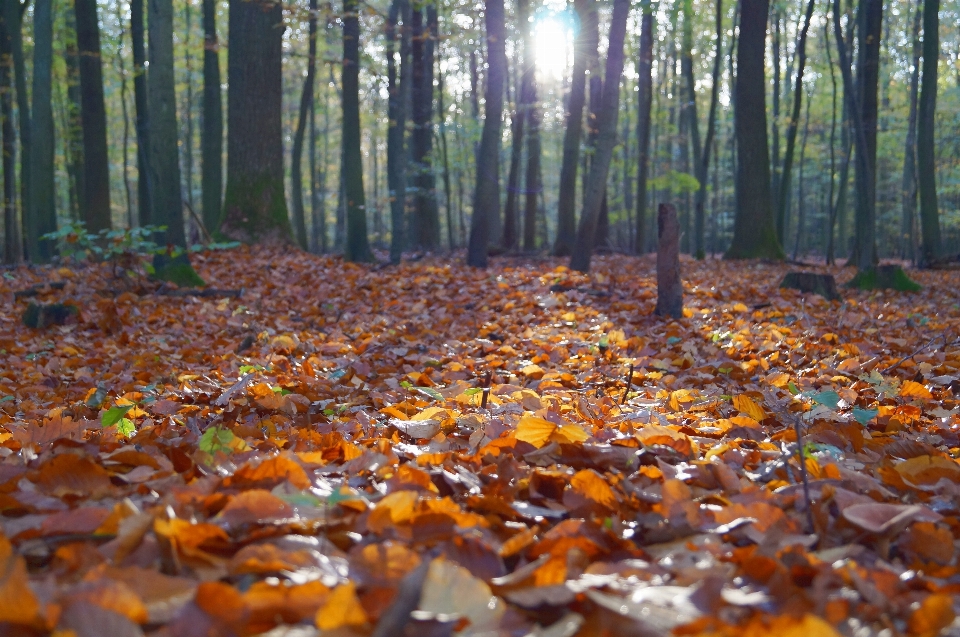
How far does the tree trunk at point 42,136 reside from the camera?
38.9 ft

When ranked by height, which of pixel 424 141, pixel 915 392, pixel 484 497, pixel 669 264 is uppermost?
pixel 424 141

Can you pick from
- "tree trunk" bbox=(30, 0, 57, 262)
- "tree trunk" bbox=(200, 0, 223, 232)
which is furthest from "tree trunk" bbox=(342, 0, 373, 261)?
"tree trunk" bbox=(30, 0, 57, 262)

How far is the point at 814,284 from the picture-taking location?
336 inches

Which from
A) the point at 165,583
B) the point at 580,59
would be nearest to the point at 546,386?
the point at 165,583

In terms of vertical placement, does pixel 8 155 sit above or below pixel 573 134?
above

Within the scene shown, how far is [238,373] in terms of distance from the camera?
178 inches

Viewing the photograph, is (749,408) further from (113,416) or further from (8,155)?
(8,155)

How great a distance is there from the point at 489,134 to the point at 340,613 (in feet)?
34.2

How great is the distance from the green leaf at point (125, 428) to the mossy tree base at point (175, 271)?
521cm

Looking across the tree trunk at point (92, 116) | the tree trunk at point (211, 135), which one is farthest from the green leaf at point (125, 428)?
the tree trunk at point (211, 135)

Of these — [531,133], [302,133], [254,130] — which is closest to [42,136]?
[254,130]

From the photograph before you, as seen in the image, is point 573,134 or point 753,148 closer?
point 573,134

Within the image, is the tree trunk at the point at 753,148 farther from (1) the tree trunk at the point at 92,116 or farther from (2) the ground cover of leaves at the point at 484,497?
(1) the tree trunk at the point at 92,116

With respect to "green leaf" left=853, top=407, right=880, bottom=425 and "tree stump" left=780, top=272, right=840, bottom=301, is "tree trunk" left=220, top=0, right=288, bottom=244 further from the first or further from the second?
"green leaf" left=853, top=407, right=880, bottom=425
